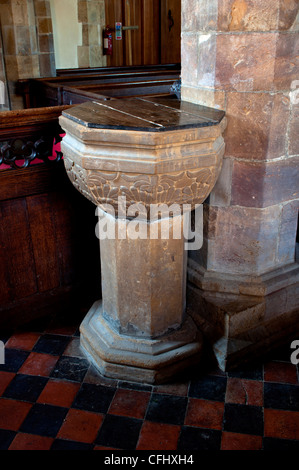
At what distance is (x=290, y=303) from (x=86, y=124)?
4.35 ft

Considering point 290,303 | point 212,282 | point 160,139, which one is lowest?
point 290,303

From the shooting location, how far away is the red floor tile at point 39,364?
2.13m

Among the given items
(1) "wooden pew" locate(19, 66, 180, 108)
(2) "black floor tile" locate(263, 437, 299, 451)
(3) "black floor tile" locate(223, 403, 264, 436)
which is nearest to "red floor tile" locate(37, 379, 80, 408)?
(3) "black floor tile" locate(223, 403, 264, 436)

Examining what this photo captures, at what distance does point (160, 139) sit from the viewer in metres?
1.58

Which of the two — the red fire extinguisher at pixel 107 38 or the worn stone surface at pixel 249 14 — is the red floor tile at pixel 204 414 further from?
the red fire extinguisher at pixel 107 38

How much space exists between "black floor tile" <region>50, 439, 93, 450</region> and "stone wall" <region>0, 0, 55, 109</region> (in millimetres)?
4449

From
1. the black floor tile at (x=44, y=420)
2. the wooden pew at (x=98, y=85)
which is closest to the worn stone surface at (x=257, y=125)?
the black floor tile at (x=44, y=420)

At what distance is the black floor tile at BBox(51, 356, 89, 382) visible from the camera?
210 centimetres

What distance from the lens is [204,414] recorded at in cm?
189

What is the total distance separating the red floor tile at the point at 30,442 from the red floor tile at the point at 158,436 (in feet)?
1.14

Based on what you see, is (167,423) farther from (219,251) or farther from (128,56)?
(128,56)
